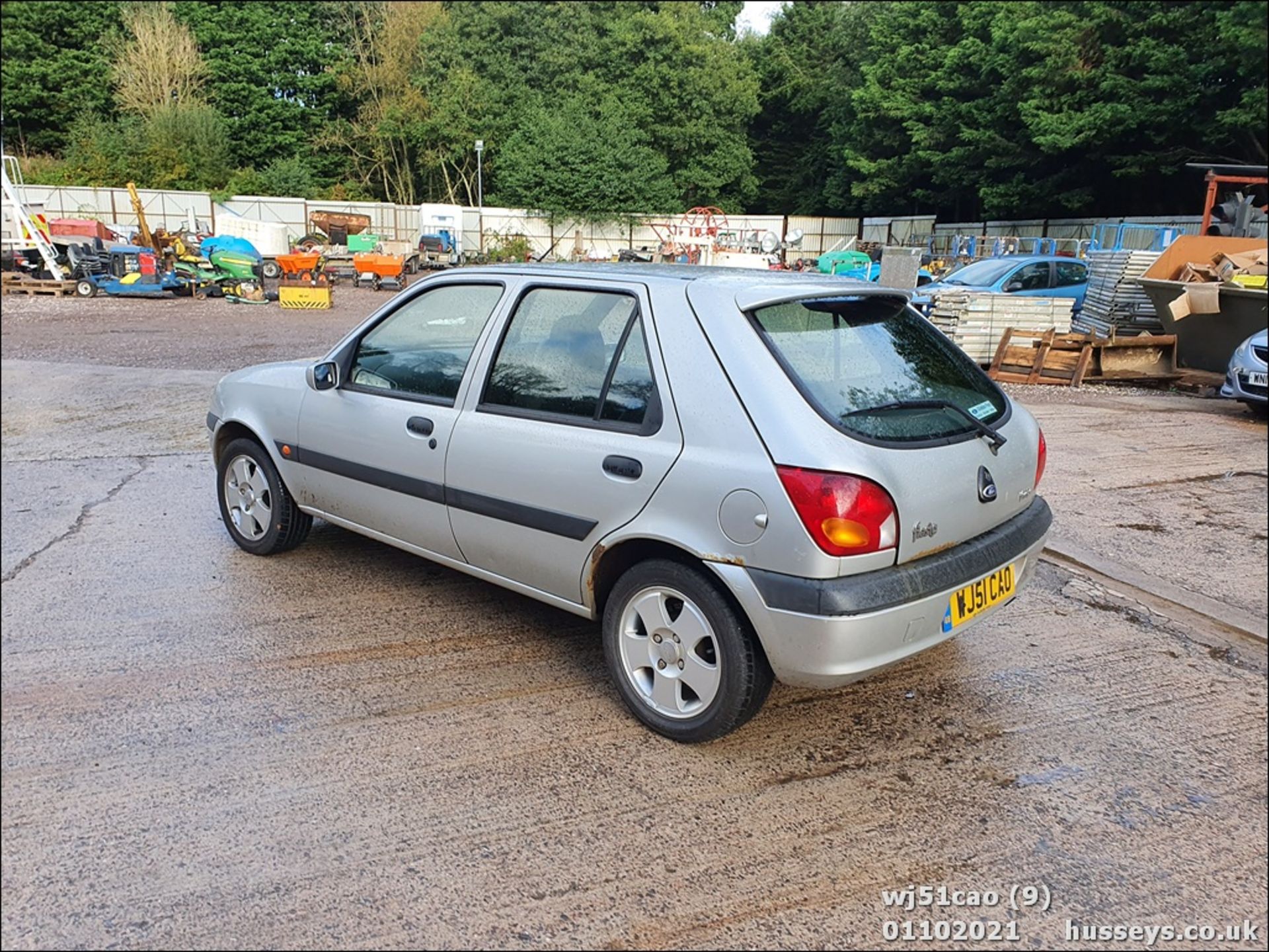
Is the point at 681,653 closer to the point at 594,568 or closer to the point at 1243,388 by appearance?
the point at 594,568

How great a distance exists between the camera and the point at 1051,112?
185cm

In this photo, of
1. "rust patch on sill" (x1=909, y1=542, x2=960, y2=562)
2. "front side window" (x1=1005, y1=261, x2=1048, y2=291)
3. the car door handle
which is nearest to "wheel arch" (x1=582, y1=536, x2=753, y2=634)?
the car door handle

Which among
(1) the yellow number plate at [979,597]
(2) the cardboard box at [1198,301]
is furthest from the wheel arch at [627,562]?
(2) the cardboard box at [1198,301]

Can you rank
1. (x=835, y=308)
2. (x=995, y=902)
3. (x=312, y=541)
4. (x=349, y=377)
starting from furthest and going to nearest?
1. (x=312, y=541)
2. (x=349, y=377)
3. (x=835, y=308)
4. (x=995, y=902)

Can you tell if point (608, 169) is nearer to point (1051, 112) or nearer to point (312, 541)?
point (312, 541)

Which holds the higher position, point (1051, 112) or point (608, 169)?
point (608, 169)

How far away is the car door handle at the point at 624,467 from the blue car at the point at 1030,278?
12.5 metres

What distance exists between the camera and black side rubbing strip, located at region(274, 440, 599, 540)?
3.23m

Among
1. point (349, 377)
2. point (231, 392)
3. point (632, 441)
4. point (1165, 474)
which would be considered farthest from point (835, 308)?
point (1165, 474)

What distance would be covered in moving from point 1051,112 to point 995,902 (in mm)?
1947

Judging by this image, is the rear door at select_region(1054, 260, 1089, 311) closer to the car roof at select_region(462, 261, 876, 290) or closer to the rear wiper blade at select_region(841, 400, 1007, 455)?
the car roof at select_region(462, 261, 876, 290)

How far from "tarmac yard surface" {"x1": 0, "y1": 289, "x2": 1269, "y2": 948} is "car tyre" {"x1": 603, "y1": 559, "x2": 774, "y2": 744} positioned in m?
0.15

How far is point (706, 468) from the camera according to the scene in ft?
9.28

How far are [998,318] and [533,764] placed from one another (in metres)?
10.7
